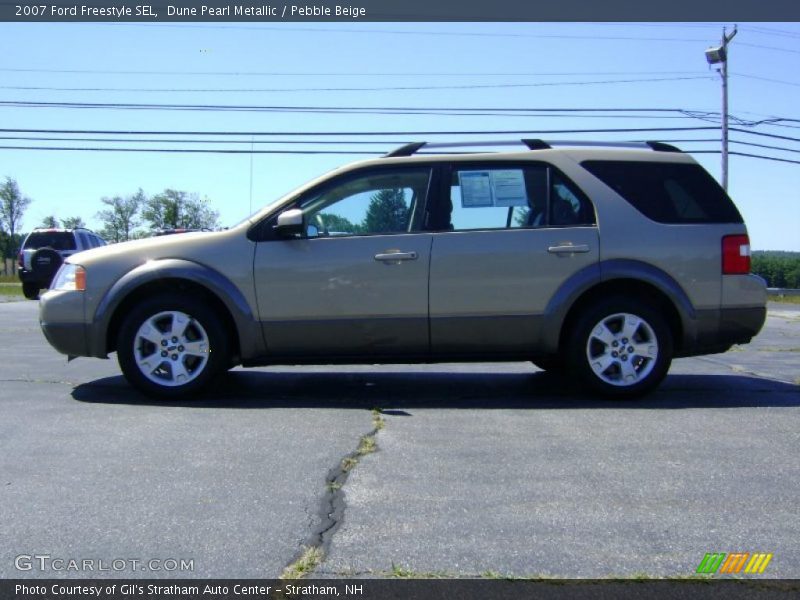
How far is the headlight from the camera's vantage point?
6.35 m

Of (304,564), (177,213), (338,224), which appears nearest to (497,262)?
(338,224)

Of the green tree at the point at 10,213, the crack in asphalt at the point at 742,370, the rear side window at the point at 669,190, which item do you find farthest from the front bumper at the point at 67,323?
the green tree at the point at 10,213

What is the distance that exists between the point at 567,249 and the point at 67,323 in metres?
3.85

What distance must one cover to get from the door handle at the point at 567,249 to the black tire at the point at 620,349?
0.43m

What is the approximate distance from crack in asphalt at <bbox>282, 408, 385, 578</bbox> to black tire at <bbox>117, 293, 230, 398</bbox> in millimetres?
1613

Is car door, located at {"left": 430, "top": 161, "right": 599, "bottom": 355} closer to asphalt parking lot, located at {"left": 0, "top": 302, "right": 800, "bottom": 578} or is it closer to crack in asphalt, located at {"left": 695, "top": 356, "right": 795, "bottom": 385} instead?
asphalt parking lot, located at {"left": 0, "top": 302, "right": 800, "bottom": 578}

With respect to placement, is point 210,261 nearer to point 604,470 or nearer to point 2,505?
point 2,505

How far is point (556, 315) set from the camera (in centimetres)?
625

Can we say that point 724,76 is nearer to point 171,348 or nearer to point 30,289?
point 30,289

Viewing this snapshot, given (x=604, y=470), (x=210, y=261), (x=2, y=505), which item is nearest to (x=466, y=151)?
(x=210, y=261)

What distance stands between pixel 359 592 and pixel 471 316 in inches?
138

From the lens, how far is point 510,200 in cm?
642

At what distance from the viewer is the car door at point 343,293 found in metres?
6.24

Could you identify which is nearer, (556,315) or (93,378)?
(556,315)
